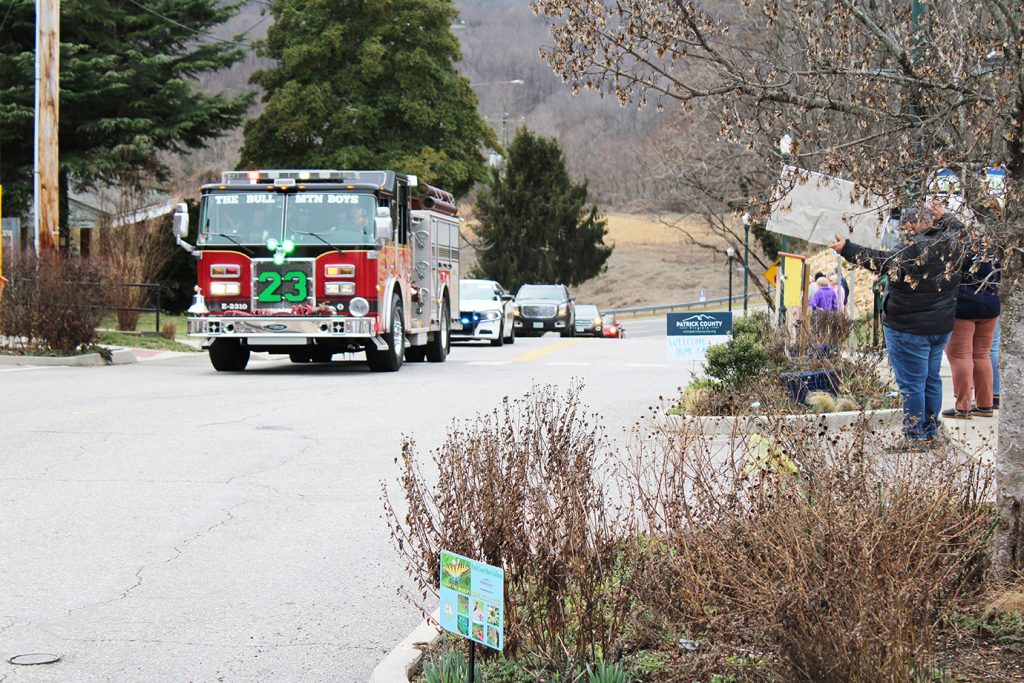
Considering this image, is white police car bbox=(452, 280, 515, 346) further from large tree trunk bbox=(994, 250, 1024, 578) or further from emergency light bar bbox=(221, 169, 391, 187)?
large tree trunk bbox=(994, 250, 1024, 578)

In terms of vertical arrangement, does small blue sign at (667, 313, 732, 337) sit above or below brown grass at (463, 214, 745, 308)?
below

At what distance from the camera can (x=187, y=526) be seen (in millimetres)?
8203

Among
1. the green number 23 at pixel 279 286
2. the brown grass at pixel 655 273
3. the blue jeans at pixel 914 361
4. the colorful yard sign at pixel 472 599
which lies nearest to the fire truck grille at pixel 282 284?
the green number 23 at pixel 279 286

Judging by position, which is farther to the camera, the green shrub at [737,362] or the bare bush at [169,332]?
the bare bush at [169,332]

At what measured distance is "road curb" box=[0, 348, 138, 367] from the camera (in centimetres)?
2027

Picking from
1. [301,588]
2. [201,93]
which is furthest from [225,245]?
[201,93]

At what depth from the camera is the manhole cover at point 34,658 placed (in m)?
5.45

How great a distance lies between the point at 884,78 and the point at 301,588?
3.73 m

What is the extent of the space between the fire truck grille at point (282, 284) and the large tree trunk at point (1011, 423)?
47.1 feet

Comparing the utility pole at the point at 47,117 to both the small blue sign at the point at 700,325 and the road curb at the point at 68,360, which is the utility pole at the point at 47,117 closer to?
the road curb at the point at 68,360

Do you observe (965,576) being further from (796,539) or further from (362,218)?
(362,218)

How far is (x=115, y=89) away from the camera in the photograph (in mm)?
36438

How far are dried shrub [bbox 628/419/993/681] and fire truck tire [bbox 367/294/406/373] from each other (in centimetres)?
1491

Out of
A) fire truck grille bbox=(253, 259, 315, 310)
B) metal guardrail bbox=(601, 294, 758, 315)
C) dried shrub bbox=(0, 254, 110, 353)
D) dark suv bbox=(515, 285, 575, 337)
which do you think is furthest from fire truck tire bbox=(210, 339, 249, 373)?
metal guardrail bbox=(601, 294, 758, 315)
